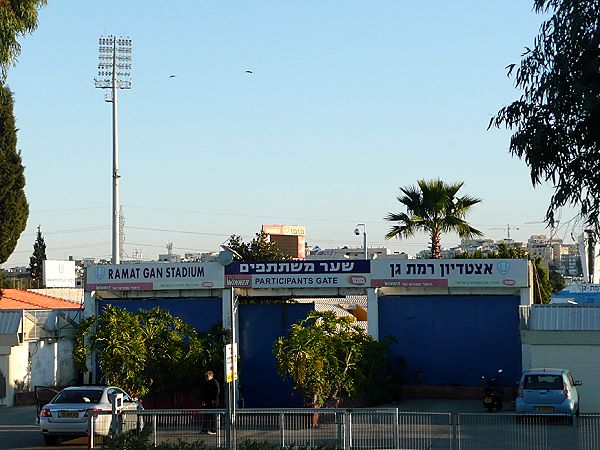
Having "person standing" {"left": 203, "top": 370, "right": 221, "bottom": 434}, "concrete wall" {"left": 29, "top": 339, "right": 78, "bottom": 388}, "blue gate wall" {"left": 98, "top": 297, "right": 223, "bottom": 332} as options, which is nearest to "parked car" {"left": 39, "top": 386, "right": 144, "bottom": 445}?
"person standing" {"left": 203, "top": 370, "right": 221, "bottom": 434}

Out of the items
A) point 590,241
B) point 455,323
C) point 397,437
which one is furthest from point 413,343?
point 590,241

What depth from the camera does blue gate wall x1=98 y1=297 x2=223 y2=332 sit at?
1321 inches

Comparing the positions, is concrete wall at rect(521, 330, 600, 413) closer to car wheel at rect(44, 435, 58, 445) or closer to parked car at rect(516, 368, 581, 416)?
parked car at rect(516, 368, 581, 416)

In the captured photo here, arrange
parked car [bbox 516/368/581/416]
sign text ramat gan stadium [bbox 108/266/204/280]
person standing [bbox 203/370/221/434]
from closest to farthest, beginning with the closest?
parked car [bbox 516/368/581/416] → person standing [bbox 203/370/221/434] → sign text ramat gan stadium [bbox 108/266/204/280]

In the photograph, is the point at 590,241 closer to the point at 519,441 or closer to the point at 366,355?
the point at 519,441

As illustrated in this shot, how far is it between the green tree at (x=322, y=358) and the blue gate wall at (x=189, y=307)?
15.9ft

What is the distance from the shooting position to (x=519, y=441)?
19703 millimetres

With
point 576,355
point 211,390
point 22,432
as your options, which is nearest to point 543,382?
point 576,355

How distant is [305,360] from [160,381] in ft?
Result: 15.3

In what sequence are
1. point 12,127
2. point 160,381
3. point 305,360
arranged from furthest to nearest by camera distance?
point 12,127 < point 160,381 < point 305,360

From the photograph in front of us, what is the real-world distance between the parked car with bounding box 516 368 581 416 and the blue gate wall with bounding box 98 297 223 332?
34.4ft

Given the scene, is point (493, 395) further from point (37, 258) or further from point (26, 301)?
point (37, 258)

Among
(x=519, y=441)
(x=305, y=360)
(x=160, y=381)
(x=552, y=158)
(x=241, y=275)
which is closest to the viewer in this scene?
(x=552, y=158)

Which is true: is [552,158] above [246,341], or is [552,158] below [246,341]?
above
